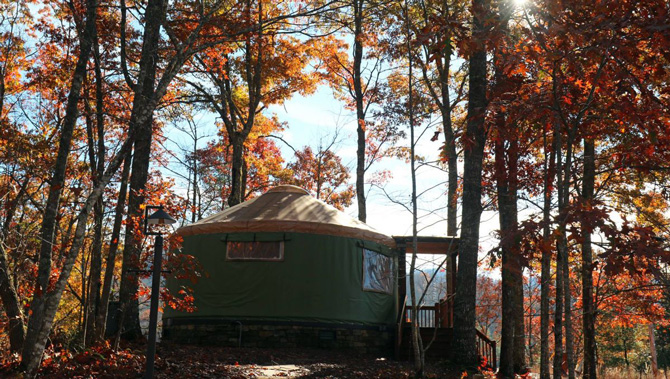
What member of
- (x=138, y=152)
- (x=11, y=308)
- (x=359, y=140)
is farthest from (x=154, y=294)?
(x=359, y=140)

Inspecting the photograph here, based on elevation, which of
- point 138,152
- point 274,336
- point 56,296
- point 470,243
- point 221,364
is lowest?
point 221,364

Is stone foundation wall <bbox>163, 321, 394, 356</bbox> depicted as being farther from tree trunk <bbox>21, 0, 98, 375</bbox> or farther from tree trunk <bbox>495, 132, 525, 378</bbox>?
tree trunk <bbox>21, 0, 98, 375</bbox>

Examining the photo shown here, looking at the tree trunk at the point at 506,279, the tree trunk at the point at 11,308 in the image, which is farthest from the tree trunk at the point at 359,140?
the tree trunk at the point at 11,308

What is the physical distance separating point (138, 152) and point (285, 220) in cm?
279

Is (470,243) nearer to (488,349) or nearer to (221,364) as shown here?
(488,349)

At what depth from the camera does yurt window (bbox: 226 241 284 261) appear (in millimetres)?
10461

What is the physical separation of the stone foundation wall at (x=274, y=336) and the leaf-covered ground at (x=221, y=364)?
1.31 ft

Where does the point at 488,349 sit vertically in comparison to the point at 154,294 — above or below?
below

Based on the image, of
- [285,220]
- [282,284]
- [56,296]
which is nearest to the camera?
[56,296]

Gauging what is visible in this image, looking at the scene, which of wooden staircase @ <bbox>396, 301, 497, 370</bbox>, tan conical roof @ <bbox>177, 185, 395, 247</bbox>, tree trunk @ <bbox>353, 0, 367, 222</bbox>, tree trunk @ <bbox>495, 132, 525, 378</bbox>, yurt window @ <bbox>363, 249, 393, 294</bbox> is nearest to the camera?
tree trunk @ <bbox>495, 132, 525, 378</bbox>

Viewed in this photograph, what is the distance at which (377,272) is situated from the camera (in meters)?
11.3

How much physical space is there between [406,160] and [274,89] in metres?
5.35

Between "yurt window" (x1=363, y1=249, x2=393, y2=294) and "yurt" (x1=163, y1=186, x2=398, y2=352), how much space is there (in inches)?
1.5

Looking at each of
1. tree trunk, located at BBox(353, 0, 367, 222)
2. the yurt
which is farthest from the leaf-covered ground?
tree trunk, located at BBox(353, 0, 367, 222)
